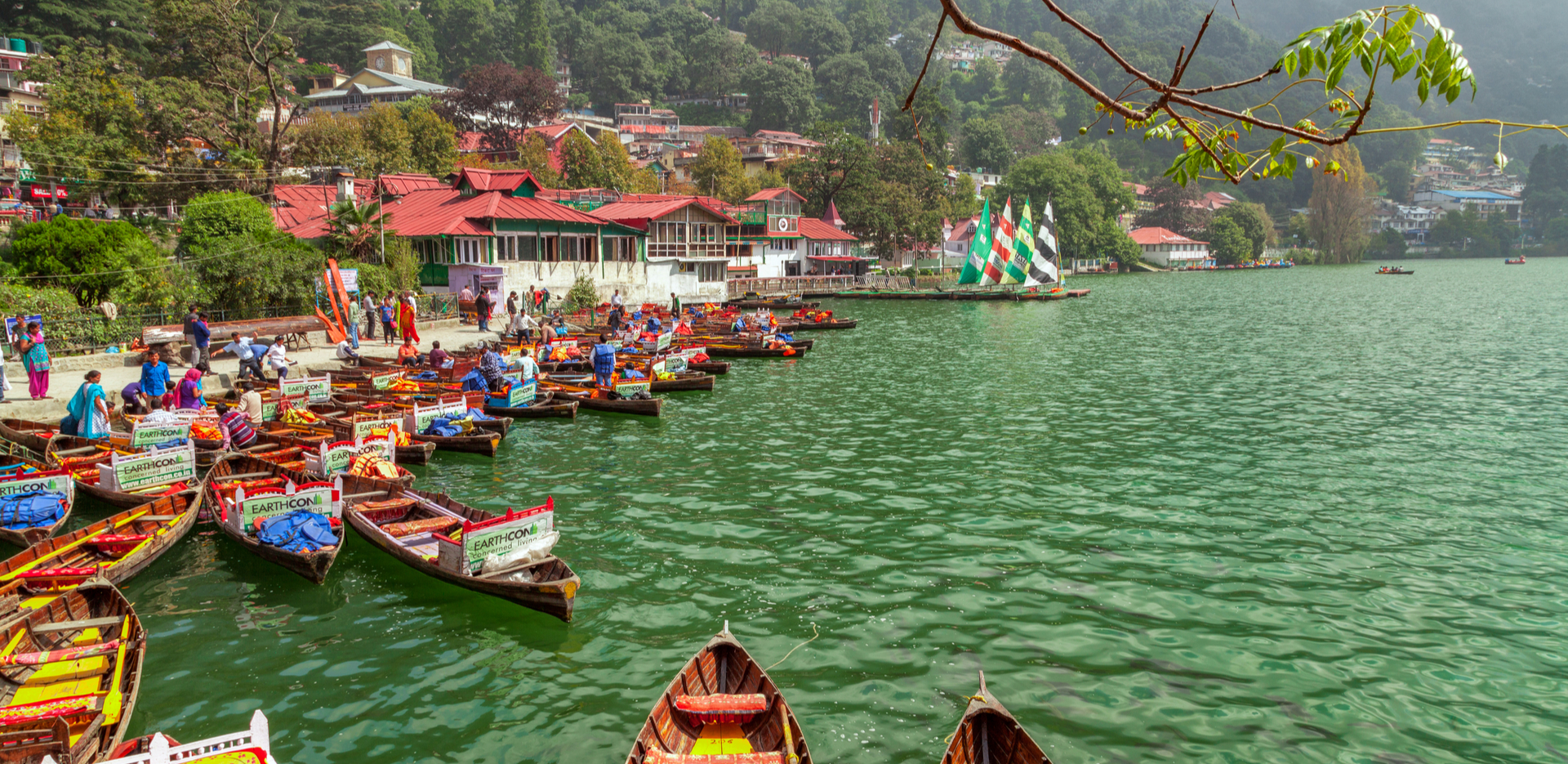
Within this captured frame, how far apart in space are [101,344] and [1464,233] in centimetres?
21122

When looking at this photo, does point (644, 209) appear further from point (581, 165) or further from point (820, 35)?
point (820, 35)

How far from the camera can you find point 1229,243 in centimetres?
13100

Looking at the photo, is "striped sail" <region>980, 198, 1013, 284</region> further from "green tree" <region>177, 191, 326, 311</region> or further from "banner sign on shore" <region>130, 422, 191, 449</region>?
"banner sign on shore" <region>130, 422, 191, 449</region>

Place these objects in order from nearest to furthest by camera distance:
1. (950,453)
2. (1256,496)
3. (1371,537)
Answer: (1371,537)
(1256,496)
(950,453)

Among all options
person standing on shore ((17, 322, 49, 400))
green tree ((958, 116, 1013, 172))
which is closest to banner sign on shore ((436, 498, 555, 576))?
person standing on shore ((17, 322, 49, 400))

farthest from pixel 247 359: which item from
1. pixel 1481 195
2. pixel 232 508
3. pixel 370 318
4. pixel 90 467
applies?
pixel 1481 195

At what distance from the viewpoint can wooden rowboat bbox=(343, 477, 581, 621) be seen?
11141 mm

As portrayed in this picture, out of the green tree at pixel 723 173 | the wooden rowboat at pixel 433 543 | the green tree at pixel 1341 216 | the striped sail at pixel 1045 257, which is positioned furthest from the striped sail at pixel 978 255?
the green tree at pixel 1341 216

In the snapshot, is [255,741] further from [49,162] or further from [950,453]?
[49,162]

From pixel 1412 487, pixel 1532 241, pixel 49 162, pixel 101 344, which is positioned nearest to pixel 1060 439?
pixel 1412 487

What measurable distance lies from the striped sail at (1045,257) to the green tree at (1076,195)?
121ft

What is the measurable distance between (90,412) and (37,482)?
421cm

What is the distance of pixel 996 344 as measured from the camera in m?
41.4

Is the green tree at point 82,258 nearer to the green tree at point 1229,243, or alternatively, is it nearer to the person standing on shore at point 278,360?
the person standing on shore at point 278,360
